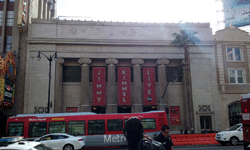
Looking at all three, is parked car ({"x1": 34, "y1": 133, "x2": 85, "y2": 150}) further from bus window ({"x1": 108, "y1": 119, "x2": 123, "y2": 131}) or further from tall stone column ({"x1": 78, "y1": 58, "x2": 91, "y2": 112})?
tall stone column ({"x1": 78, "y1": 58, "x2": 91, "y2": 112})

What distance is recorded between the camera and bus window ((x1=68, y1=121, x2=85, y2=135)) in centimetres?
2177

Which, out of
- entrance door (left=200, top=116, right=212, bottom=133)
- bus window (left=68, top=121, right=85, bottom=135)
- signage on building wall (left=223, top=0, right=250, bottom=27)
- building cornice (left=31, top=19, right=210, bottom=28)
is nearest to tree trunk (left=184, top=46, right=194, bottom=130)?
entrance door (left=200, top=116, right=212, bottom=133)

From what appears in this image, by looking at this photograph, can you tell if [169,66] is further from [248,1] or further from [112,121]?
[248,1]

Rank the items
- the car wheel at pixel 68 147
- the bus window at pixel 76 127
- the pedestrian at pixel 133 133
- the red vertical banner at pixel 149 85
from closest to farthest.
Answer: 1. the pedestrian at pixel 133 133
2. the car wheel at pixel 68 147
3. the bus window at pixel 76 127
4. the red vertical banner at pixel 149 85

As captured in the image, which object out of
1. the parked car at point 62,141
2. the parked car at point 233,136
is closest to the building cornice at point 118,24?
the parked car at point 233,136

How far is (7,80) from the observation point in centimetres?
3114

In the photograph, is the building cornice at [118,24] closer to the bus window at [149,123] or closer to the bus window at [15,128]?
the bus window at [15,128]

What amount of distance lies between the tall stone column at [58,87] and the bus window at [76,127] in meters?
14.0

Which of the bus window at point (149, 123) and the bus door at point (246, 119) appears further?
the bus window at point (149, 123)

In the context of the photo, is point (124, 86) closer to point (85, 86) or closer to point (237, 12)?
point (85, 86)

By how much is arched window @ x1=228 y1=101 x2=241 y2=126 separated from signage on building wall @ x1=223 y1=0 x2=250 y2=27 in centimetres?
2206

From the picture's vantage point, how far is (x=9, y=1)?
36.7m

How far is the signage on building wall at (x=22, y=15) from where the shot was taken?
34531 mm

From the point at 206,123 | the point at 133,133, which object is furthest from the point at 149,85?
the point at 133,133
